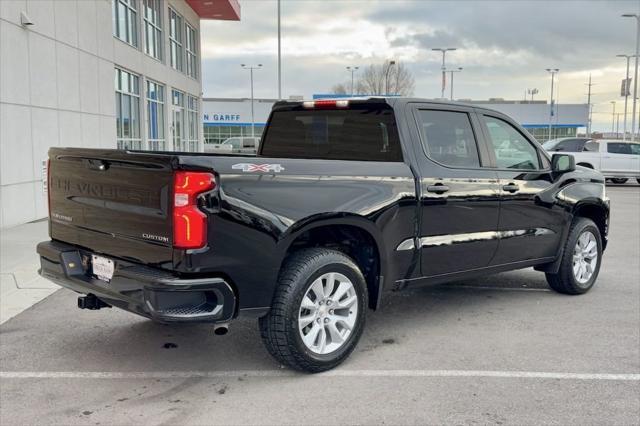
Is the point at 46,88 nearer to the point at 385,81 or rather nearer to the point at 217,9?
the point at 217,9

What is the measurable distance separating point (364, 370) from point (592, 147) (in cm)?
2181

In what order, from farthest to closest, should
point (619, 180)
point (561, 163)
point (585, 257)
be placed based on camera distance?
point (619, 180), point (585, 257), point (561, 163)

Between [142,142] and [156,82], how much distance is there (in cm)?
271

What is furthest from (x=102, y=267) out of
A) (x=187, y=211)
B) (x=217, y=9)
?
(x=217, y=9)

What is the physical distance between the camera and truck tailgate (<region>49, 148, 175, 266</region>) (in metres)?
3.67

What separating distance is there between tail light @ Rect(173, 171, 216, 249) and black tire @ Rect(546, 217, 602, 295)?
417cm

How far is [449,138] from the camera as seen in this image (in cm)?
530

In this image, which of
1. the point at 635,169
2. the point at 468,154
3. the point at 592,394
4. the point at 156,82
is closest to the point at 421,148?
the point at 468,154

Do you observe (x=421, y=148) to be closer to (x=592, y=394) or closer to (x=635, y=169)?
(x=592, y=394)

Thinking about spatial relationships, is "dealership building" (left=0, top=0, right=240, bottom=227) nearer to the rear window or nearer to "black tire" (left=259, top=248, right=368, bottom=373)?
the rear window

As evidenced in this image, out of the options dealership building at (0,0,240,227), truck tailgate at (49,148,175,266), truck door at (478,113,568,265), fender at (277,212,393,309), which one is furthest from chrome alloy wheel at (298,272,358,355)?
dealership building at (0,0,240,227)

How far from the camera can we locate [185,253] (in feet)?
11.8

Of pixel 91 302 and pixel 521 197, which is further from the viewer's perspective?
pixel 521 197

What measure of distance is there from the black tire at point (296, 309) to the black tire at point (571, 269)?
9.53 ft
